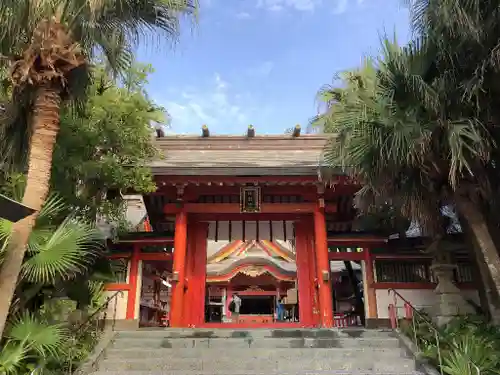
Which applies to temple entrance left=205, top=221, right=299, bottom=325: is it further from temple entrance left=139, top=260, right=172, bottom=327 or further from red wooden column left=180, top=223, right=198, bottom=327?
red wooden column left=180, top=223, right=198, bottom=327

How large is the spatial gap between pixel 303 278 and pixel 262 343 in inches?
161

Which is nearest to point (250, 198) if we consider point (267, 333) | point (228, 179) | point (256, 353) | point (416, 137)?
point (228, 179)

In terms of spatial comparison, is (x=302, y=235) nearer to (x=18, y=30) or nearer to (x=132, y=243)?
(x=132, y=243)

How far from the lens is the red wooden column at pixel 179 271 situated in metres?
10.5

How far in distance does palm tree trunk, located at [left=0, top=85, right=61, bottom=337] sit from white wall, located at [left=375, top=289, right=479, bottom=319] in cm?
860

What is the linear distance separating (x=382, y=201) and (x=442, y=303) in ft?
8.05

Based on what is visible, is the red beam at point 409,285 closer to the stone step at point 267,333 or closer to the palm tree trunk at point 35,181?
the stone step at point 267,333

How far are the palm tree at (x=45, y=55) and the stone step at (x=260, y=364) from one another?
3.00m

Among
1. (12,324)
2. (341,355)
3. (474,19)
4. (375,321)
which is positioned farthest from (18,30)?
(375,321)

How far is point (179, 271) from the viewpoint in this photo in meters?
10.6

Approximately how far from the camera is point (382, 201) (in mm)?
8578

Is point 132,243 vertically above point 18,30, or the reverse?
point 18,30

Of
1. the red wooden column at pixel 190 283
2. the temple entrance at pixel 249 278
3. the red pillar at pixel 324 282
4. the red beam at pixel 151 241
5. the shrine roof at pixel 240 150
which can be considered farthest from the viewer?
the temple entrance at pixel 249 278

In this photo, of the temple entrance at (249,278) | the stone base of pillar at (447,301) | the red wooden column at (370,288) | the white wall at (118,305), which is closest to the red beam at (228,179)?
the red wooden column at (370,288)
